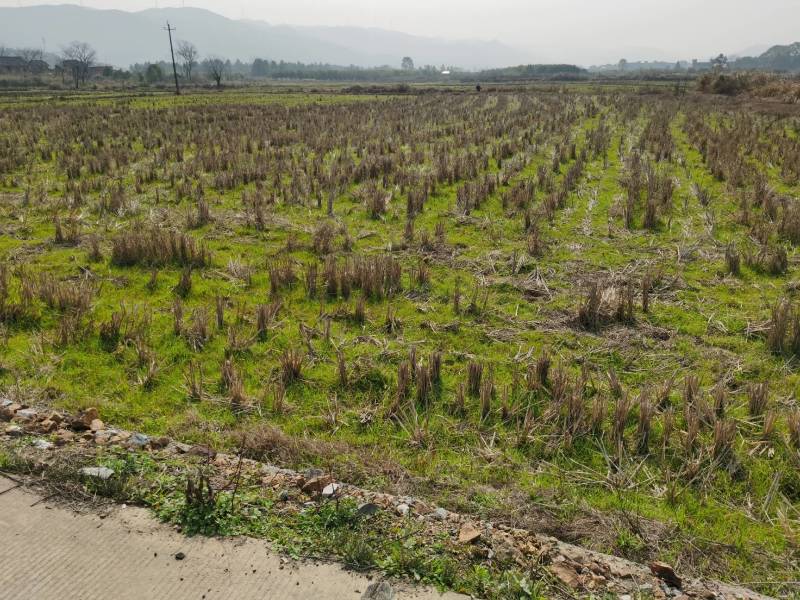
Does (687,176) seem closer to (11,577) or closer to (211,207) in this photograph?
(211,207)

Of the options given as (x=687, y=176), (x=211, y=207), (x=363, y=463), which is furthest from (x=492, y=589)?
(x=687, y=176)

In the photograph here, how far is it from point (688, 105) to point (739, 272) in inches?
1364

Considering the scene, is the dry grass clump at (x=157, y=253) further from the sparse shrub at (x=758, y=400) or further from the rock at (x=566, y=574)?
the sparse shrub at (x=758, y=400)

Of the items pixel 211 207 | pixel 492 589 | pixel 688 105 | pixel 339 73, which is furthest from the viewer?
Answer: pixel 339 73

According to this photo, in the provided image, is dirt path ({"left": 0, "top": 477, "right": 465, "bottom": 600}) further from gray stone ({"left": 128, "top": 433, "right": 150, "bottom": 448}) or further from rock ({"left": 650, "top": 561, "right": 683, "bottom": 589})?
rock ({"left": 650, "top": 561, "right": 683, "bottom": 589})

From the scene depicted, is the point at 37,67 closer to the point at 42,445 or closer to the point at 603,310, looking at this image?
the point at 42,445

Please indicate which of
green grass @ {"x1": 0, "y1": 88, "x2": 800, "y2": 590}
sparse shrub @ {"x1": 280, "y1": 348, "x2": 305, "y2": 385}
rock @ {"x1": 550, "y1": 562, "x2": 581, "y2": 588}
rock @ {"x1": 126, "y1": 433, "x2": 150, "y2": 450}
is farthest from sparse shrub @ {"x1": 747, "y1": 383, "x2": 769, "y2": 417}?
rock @ {"x1": 126, "y1": 433, "x2": 150, "y2": 450}

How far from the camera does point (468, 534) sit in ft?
12.0

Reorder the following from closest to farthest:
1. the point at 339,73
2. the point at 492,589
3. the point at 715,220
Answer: the point at 492,589, the point at 715,220, the point at 339,73

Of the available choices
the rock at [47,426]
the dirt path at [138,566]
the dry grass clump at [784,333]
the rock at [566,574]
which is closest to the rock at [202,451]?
the dirt path at [138,566]

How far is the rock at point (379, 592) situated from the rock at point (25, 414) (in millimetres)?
3711

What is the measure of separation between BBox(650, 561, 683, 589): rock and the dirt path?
52.2 inches

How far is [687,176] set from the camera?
50.5 ft

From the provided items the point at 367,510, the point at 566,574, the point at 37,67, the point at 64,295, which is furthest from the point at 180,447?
the point at 37,67
